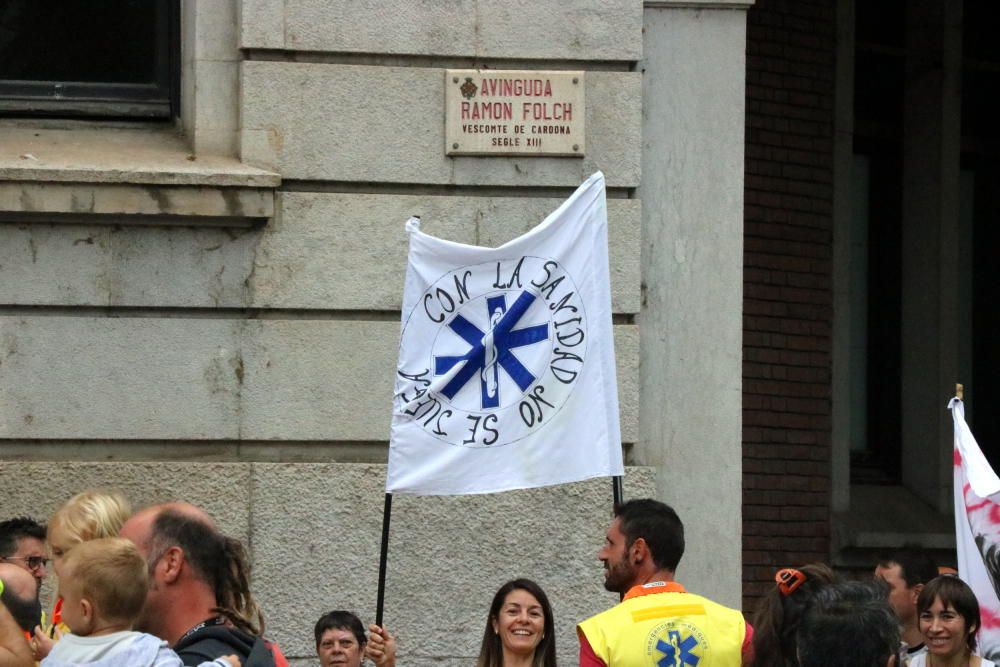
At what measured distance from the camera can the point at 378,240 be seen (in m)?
7.95

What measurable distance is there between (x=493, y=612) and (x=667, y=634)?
47.1 inches

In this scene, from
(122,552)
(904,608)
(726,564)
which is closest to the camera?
(122,552)

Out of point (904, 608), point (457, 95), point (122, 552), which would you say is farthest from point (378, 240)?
point (122, 552)

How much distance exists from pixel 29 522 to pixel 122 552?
8.95 feet

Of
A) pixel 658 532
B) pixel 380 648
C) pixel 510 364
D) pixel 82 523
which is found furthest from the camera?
pixel 510 364

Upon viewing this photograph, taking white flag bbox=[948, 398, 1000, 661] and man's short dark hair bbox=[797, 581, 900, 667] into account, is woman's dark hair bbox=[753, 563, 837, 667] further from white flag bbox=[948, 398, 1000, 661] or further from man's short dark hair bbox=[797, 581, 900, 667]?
white flag bbox=[948, 398, 1000, 661]

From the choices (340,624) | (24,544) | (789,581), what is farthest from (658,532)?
(24,544)

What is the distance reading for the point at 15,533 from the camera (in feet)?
21.6

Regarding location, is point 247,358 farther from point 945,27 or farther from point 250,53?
point 945,27

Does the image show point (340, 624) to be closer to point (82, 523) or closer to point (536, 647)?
point (536, 647)

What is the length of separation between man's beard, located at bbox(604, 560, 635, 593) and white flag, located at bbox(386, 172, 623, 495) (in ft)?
2.39

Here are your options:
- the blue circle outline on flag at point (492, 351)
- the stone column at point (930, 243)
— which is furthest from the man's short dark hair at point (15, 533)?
the stone column at point (930, 243)

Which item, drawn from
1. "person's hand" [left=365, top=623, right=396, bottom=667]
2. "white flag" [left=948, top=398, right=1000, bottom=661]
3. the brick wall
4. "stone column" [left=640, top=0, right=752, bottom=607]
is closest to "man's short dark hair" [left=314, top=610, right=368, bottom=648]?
"person's hand" [left=365, top=623, right=396, bottom=667]

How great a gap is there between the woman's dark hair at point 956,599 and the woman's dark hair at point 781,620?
1.29 metres
